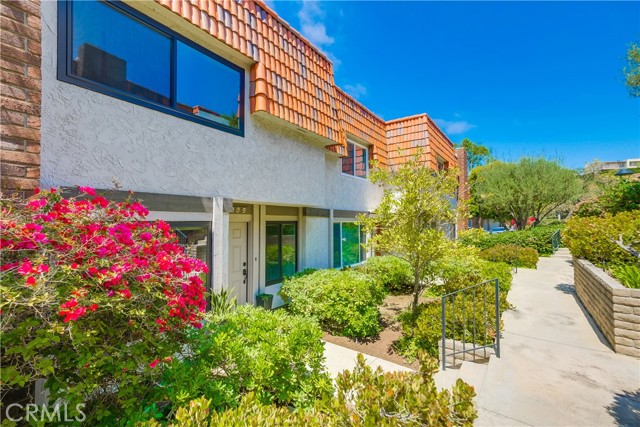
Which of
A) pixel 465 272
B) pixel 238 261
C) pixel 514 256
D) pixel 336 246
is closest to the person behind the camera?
pixel 238 261

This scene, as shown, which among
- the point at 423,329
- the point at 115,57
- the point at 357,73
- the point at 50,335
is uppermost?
the point at 357,73

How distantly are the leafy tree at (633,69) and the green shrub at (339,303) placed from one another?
10254mm

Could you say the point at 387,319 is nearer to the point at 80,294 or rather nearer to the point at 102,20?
the point at 80,294

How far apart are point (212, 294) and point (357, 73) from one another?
42.6 ft

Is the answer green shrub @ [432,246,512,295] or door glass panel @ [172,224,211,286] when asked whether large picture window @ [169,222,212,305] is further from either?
green shrub @ [432,246,512,295]

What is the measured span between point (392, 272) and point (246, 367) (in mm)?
8065

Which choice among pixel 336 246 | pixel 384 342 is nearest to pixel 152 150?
pixel 384 342

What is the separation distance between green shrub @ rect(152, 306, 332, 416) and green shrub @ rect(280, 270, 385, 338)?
2.44 meters

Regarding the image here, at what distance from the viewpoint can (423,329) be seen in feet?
18.4

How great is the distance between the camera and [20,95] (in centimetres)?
280

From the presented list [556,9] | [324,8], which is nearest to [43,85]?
[324,8]

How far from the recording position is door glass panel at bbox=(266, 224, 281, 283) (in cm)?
816

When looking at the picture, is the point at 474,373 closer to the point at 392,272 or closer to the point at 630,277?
the point at 630,277

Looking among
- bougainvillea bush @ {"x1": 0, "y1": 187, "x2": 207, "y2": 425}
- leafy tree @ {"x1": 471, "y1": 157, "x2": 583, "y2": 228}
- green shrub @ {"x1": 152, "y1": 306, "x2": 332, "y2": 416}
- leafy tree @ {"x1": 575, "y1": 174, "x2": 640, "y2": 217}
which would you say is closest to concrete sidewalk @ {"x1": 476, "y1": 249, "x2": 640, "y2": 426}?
green shrub @ {"x1": 152, "y1": 306, "x2": 332, "y2": 416}
